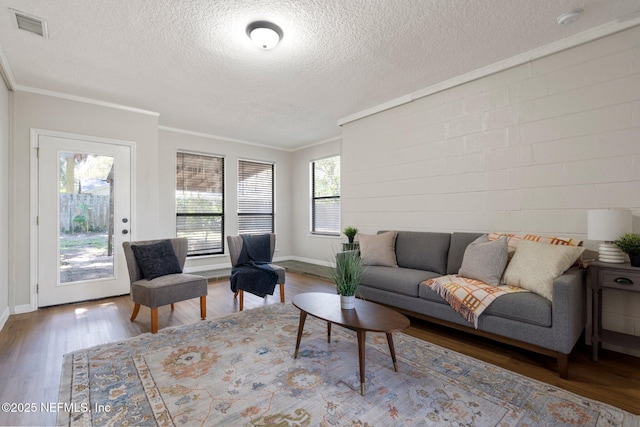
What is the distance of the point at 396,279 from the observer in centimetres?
306

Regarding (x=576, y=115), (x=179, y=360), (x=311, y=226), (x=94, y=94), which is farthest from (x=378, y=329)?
(x=311, y=226)

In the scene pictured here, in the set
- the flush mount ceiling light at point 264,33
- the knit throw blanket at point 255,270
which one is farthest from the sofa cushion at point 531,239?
the flush mount ceiling light at point 264,33

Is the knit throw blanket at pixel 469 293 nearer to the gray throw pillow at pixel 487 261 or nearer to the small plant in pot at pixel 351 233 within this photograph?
the gray throw pillow at pixel 487 261

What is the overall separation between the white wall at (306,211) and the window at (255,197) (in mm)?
573

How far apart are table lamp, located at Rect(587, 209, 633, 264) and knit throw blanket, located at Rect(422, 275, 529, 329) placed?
0.67 m

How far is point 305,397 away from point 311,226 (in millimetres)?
4823

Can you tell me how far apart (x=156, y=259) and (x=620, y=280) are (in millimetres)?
4060

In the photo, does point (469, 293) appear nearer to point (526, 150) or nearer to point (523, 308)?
point (523, 308)

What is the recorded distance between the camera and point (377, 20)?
2398 mm

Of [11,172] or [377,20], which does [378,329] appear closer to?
[377,20]

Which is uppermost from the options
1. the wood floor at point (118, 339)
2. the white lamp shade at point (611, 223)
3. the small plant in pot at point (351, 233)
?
the white lamp shade at point (611, 223)

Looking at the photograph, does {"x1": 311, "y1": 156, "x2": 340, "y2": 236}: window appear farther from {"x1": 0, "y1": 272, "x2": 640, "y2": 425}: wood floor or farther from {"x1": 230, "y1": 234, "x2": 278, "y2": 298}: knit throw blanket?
{"x1": 0, "y1": 272, "x2": 640, "y2": 425}: wood floor

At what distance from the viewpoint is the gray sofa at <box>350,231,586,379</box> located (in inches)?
80.9

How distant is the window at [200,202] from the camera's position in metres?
5.50
